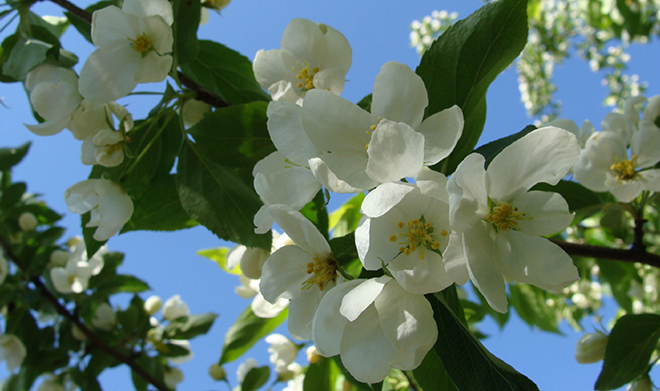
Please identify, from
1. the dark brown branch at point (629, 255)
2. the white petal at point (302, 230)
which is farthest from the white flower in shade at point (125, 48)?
the dark brown branch at point (629, 255)

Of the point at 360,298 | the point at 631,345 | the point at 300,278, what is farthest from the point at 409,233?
the point at 631,345

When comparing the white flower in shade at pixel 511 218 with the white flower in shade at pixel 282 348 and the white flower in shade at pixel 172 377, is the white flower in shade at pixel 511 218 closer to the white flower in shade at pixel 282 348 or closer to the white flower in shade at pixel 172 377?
the white flower in shade at pixel 282 348

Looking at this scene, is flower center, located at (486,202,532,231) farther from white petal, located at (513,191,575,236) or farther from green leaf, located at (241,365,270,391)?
green leaf, located at (241,365,270,391)

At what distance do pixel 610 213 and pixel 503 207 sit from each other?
1.20 m

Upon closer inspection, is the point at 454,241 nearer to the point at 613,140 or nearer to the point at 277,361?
the point at 613,140

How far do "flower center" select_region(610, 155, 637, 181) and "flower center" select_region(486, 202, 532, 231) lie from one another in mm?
912

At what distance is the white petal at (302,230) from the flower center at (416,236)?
137mm

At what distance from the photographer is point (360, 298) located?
2.33ft

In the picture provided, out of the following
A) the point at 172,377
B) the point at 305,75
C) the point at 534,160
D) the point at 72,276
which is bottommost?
the point at 172,377

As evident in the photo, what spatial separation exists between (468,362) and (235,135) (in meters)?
0.75

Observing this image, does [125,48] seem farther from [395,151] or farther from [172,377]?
[172,377]

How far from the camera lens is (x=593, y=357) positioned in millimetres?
1513

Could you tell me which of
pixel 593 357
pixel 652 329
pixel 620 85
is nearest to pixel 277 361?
pixel 593 357

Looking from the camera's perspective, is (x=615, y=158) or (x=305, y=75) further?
(x=615, y=158)
